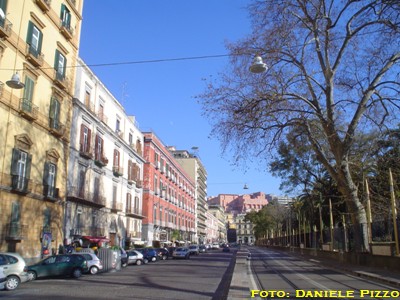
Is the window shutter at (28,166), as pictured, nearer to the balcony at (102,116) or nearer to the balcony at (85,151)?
the balcony at (85,151)

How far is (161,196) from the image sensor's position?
6531 centimetres

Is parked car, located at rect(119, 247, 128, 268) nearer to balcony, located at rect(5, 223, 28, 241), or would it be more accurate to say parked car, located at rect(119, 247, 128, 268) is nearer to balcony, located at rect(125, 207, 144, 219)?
balcony, located at rect(5, 223, 28, 241)

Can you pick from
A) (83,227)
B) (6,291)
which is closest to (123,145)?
(83,227)

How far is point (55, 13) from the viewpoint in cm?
3064

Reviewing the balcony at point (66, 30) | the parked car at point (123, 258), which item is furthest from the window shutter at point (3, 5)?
the parked car at point (123, 258)

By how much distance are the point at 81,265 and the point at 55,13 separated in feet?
62.2

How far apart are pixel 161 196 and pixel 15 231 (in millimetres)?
40664

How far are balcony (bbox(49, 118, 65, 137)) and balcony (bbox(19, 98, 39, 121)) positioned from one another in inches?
88.0

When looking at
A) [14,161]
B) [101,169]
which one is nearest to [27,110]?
[14,161]

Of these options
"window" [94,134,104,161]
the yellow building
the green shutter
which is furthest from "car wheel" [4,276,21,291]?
"window" [94,134,104,161]

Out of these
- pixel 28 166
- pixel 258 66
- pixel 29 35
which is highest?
pixel 29 35

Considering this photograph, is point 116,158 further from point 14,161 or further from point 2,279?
point 2,279

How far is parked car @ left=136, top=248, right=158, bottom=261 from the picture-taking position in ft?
123

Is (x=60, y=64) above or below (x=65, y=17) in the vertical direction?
below
